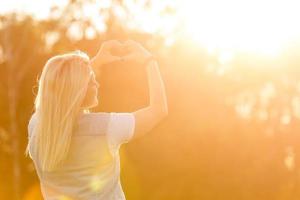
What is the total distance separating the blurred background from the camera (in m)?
30.6

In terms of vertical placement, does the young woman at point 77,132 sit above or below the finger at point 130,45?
below

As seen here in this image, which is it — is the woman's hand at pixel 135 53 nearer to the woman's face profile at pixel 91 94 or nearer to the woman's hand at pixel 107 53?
the woman's hand at pixel 107 53

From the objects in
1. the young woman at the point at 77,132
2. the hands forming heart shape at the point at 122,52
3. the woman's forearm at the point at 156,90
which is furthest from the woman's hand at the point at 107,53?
the young woman at the point at 77,132

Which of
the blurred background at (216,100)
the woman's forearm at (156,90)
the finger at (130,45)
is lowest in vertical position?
the blurred background at (216,100)

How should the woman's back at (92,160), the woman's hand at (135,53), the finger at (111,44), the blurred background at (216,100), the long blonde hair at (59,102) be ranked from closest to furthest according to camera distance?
the long blonde hair at (59,102), the woman's back at (92,160), the woman's hand at (135,53), the finger at (111,44), the blurred background at (216,100)

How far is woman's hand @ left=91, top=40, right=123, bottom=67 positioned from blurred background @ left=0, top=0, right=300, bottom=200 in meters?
24.7

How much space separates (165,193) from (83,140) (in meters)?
28.1

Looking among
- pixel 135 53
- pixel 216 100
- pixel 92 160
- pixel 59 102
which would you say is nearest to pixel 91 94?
pixel 59 102

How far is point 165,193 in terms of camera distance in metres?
31.5

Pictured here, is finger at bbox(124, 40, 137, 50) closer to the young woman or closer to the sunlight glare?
the young woman

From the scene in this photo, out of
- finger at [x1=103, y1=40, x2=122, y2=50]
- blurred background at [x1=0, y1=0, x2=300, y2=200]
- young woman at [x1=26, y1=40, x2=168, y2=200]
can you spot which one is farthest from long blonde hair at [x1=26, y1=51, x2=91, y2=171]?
blurred background at [x1=0, y1=0, x2=300, y2=200]

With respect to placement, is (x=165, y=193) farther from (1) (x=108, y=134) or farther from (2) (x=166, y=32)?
(1) (x=108, y=134)

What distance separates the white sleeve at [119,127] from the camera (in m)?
3.51

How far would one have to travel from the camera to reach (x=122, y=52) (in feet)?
12.6
